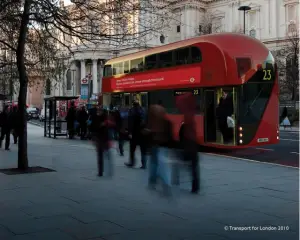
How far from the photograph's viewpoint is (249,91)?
1500 cm

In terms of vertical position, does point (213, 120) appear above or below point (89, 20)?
below

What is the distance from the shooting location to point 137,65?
68.7ft

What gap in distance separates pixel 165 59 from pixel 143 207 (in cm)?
1217

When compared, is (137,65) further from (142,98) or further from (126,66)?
(142,98)

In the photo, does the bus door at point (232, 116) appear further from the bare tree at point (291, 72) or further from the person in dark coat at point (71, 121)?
the bare tree at point (291, 72)

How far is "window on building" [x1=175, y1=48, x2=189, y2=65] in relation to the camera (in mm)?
17047

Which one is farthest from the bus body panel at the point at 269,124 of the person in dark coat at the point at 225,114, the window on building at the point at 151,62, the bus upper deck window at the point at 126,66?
the bus upper deck window at the point at 126,66

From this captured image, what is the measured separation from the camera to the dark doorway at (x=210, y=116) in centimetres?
1572

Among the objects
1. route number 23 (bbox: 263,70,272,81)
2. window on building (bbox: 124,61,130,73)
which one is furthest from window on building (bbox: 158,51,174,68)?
route number 23 (bbox: 263,70,272,81)

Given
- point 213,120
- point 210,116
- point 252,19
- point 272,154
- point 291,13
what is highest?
point 252,19

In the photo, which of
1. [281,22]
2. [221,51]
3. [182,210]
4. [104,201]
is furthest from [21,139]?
[281,22]

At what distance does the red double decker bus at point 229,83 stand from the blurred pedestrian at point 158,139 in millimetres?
6926

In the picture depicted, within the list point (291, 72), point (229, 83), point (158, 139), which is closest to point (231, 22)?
point (291, 72)

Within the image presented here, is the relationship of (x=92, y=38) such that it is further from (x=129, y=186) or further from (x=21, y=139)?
(x=129, y=186)
